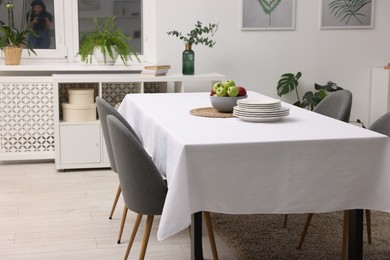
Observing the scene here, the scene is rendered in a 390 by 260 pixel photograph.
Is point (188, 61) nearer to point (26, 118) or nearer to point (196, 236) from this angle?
point (26, 118)

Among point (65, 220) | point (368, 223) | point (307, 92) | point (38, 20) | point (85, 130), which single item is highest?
point (38, 20)

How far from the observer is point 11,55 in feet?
17.5

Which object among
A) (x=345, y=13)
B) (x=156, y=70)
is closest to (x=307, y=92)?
(x=345, y=13)

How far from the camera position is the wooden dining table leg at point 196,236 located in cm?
287

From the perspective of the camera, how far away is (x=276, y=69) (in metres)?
5.85

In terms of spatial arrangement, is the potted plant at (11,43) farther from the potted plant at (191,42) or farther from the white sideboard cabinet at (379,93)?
the white sideboard cabinet at (379,93)

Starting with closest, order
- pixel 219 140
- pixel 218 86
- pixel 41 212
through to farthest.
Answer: pixel 219 140, pixel 218 86, pixel 41 212

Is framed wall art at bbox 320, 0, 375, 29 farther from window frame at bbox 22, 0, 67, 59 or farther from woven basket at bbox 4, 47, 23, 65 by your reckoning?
woven basket at bbox 4, 47, 23, 65

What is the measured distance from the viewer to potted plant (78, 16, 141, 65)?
5363 mm

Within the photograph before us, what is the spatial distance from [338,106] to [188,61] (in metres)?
1.84

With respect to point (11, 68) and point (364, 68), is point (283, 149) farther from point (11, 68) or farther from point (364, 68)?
point (364, 68)

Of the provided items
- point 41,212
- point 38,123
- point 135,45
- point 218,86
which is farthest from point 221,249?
point 135,45

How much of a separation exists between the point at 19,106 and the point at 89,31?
0.96m

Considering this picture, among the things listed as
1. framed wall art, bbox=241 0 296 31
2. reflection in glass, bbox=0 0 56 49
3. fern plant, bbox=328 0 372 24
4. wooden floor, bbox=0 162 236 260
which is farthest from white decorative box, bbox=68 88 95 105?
fern plant, bbox=328 0 372 24
